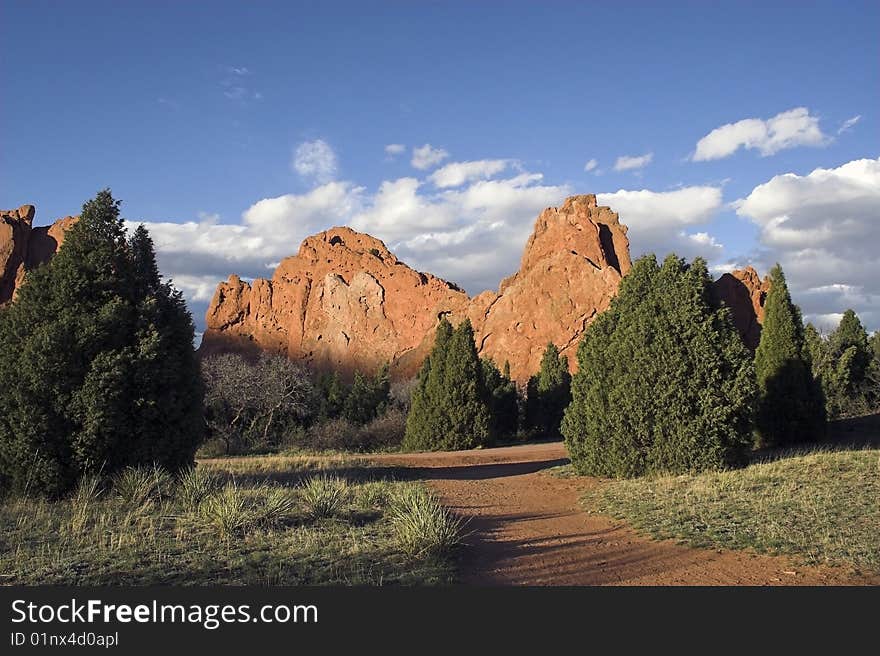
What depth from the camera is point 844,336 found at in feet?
109

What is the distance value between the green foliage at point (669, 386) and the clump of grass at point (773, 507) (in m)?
0.79

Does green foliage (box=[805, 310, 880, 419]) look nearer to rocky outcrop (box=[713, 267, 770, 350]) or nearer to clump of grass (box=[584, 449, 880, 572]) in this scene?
clump of grass (box=[584, 449, 880, 572])

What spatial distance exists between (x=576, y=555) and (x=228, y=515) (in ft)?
14.0

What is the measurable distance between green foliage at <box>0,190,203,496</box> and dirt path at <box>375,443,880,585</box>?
542cm

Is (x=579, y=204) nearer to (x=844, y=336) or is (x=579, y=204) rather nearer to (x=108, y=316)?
(x=844, y=336)

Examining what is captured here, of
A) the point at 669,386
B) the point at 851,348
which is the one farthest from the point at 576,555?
the point at 851,348

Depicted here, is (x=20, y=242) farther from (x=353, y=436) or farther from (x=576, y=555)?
(x=576, y=555)

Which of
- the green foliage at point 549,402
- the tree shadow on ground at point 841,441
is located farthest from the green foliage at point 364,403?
the tree shadow on ground at point 841,441

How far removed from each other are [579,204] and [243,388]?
66.4 m

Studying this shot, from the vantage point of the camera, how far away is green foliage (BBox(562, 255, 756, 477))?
13.0 meters

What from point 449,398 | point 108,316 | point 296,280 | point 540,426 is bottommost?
point 540,426

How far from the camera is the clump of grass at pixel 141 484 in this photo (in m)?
8.84

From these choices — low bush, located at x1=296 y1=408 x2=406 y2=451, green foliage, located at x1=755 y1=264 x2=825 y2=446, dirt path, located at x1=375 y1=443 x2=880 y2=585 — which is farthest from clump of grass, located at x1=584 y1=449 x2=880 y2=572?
low bush, located at x1=296 y1=408 x2=406 y2=451

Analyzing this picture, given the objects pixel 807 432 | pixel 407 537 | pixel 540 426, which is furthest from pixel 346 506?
pixel 540 426
